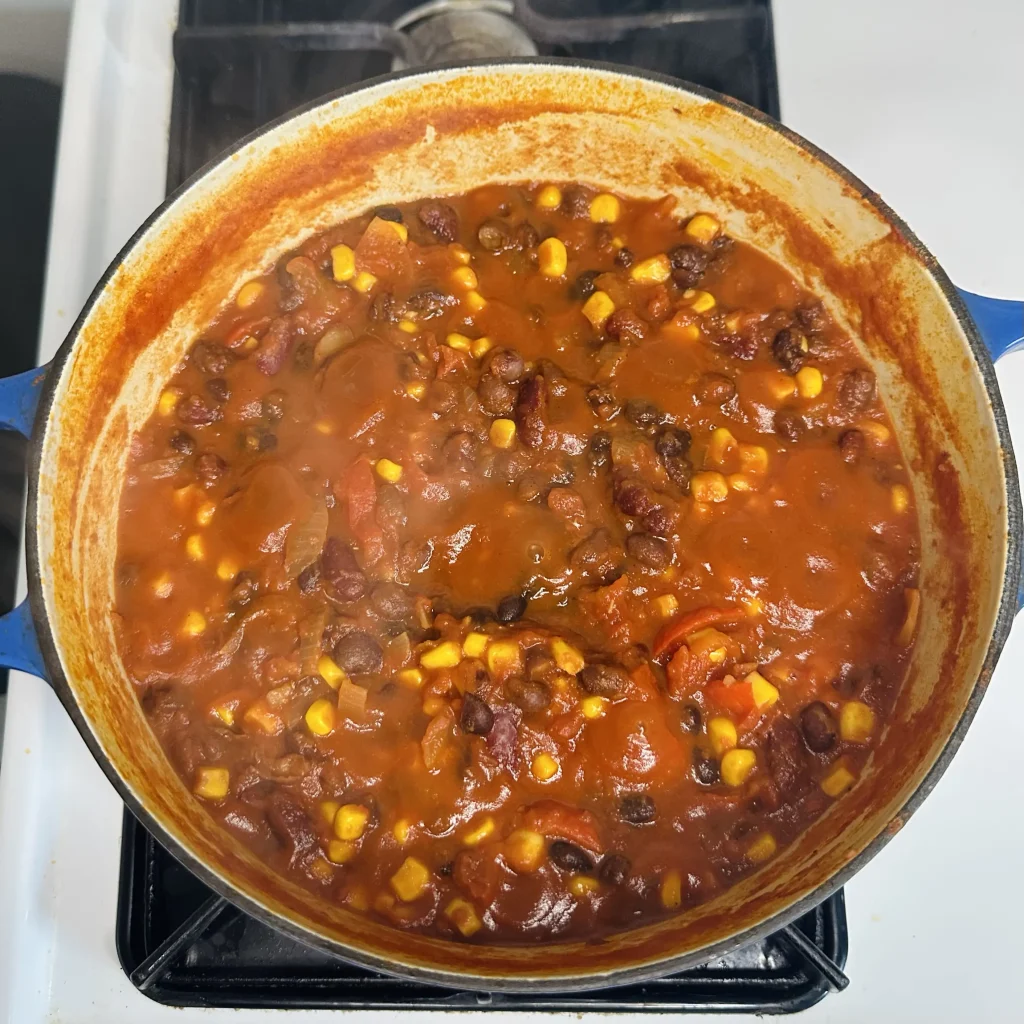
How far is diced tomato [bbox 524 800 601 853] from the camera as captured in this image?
241cm

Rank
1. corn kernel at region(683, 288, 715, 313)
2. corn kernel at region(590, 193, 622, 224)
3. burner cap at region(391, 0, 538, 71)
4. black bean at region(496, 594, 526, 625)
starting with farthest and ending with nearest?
burner cap at region(391, 0, 538, 71) < corn kernel at region(590, 193, 622, 224) < corn kernel at region(683, 288, 715, 313) < black bean at region(496, 594, 526, 625)

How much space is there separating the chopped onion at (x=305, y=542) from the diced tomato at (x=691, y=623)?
41.2 inches

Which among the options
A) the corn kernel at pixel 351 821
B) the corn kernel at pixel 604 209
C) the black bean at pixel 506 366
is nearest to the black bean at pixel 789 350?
the corn kernel at pixel 604 209

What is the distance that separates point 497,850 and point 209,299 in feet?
6.58

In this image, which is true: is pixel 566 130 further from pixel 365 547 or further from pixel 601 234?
pixel 365 547

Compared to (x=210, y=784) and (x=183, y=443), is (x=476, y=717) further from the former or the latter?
(x=183, y=443)

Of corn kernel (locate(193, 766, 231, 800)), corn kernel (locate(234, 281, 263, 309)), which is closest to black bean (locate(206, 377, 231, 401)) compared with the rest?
corn kernel (locate(234, 281, 263, 309))

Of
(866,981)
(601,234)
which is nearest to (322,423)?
(601,234)

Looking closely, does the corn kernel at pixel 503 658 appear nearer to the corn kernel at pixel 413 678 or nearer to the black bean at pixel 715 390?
the corn kernel at pixel 413 678

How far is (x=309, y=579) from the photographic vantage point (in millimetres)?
2631

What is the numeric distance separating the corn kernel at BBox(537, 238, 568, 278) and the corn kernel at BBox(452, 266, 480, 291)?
0.81 feet

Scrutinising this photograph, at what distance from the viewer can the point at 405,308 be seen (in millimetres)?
2969

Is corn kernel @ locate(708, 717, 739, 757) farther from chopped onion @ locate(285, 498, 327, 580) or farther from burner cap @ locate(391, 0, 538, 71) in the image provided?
burner cap @ locate(391, 0, 538, 71)

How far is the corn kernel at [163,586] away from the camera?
2672mm
